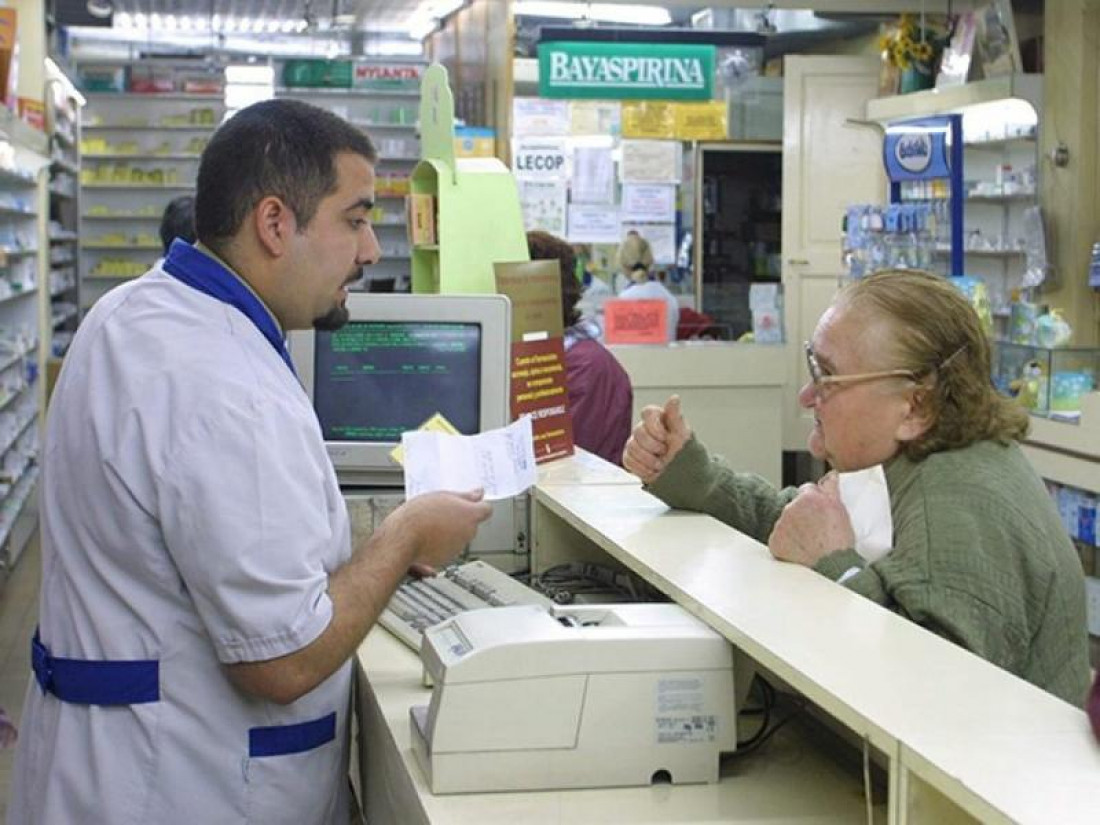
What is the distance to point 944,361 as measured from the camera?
2.58 m

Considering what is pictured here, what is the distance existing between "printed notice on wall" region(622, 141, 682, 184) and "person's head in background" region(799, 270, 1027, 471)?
28.7 feet

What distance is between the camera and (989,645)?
230 centimetres

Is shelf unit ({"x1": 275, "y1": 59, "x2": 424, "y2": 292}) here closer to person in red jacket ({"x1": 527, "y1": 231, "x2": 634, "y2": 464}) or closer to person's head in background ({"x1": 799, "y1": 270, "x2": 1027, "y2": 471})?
person in red jacket ({"x1": 527, "y1": 231, "x2": 634, "y2": 464})

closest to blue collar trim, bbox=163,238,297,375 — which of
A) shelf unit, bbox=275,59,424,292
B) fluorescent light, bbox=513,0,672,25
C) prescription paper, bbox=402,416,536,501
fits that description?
prescription paper, bbox=402,416,536,501

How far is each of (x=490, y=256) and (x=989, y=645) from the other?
7.80ft

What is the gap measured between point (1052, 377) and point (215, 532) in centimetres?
513

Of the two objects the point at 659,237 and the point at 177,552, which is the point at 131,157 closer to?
the point at 659,237

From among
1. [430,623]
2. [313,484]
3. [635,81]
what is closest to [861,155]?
[635,81]

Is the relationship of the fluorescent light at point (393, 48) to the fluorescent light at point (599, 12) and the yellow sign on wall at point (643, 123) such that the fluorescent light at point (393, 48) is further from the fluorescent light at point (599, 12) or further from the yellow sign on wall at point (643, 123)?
the yellow sign on wall at point (643, 123)

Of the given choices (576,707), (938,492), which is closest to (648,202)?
(938,492)

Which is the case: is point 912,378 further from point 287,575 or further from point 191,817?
point 191,817

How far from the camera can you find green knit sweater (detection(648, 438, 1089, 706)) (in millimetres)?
2314

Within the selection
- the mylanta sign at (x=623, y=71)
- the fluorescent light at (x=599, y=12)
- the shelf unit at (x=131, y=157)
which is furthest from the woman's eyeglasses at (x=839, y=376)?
the shelf unit at (x=131, y=157)

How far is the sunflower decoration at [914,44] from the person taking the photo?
986 centimetres
